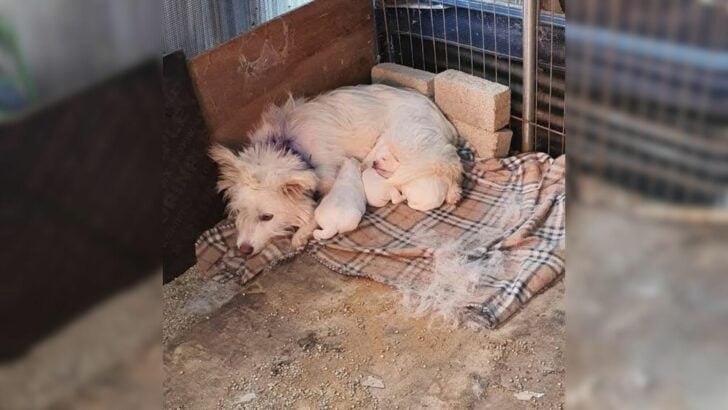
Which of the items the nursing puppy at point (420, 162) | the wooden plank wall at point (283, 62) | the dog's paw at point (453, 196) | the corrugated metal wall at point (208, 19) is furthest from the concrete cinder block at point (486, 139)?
the corrugated metal wall at point (208, 19)

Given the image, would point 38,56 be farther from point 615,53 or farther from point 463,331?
A: point 463,331

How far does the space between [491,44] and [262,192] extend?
1.13 meters

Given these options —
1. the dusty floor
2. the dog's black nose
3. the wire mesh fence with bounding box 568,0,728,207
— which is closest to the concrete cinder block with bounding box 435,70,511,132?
the dusty floor

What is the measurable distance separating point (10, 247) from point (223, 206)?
8.71ft

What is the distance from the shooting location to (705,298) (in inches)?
18.3

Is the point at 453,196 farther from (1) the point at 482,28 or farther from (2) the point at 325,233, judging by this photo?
(1) the point at 482,28

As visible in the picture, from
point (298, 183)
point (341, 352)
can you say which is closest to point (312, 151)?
point (298, 183)

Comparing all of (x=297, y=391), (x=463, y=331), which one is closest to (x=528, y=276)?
(x=463, y=331)

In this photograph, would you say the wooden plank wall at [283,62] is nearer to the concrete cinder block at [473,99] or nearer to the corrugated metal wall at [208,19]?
the corrugated metal wall at [208,19]

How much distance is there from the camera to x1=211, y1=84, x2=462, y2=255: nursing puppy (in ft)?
9.69

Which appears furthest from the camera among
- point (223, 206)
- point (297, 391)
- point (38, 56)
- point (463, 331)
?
point (223, 206)

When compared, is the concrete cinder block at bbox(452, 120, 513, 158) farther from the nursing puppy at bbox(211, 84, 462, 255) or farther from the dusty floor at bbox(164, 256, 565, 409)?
the dusty floor at bbox(164, 256, 565, 409)

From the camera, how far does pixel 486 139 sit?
3.26m

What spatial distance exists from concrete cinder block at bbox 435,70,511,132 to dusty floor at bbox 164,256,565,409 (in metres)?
0.84
